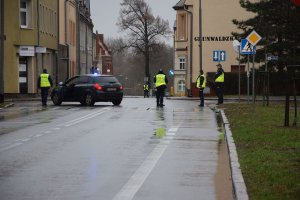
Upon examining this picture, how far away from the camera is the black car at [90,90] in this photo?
33594 mm

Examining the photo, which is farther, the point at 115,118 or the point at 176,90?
the point at 176,90

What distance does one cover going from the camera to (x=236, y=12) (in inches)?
2702

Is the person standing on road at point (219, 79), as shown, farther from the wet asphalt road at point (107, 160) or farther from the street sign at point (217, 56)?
the wet asphalt road at point (107, 160)

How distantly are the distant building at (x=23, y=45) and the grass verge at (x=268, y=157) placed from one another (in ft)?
92.0

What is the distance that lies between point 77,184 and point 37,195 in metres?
0.92

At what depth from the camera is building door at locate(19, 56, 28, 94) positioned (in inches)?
1900

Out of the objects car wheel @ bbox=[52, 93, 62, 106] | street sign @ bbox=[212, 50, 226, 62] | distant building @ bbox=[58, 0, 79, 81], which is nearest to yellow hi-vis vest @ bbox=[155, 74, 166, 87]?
car wheel @ bbox=[52, 93, 62, 106]

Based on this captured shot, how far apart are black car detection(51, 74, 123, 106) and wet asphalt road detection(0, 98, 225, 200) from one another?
11.7m

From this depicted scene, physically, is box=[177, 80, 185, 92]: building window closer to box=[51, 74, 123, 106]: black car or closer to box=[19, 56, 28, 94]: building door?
box=[19, 56, 28, 94]: building door

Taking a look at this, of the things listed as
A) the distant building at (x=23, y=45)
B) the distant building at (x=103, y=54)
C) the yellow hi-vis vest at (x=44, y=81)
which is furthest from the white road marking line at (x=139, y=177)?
the distant building at (x=103, y=54)

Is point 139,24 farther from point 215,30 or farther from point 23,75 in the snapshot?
point 23,75

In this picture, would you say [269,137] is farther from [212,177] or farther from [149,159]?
[212,177]

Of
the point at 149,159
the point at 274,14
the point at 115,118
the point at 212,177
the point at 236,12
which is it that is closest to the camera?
the point at 212,177

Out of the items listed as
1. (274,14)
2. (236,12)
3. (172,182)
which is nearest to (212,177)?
(172,182)
